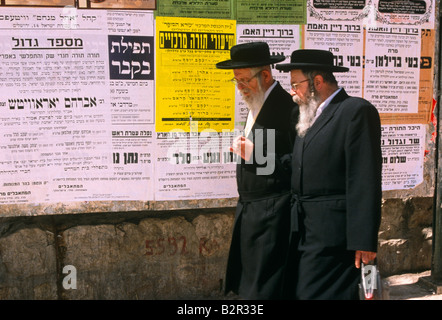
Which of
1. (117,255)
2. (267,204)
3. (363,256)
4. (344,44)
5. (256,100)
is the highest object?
(344,44)

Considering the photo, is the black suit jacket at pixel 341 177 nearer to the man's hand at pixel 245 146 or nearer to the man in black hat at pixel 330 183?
the man in black hat at pixel 330 183

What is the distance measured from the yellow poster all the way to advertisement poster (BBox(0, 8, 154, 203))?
4.4 inches

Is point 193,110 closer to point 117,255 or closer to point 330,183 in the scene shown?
point 117,255

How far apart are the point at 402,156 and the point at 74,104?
9.98 feet

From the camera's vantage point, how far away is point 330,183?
2664mm

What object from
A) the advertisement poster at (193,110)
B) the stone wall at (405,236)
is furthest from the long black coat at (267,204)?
the stone wall at (405,236)

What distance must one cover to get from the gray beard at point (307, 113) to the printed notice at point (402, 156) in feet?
5.42

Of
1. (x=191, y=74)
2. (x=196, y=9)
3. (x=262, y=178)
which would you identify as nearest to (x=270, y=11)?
(x=196, y=9)

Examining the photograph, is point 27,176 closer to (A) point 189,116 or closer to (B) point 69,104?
(B) point 69,104

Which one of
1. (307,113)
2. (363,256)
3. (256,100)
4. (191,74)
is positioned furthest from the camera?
(191,74)

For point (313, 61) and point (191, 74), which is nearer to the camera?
point (313, 61)

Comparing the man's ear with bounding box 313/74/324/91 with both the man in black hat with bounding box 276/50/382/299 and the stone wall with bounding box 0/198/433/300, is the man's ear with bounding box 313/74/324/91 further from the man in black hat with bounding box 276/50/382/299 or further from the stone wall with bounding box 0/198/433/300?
the stone wall with bounding box 0/198/433/300

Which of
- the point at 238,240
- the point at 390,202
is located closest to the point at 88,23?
the point at 238,240
